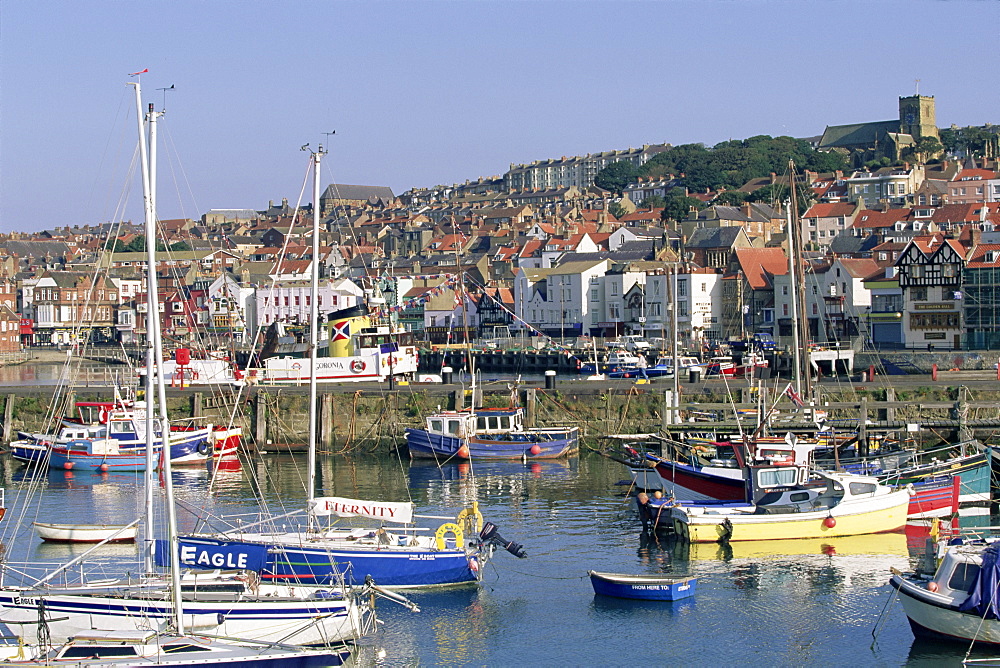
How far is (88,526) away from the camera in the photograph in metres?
27.1

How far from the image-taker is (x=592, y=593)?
2238cm

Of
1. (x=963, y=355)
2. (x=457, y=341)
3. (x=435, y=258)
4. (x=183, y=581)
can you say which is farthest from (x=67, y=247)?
(x=183, y=581)

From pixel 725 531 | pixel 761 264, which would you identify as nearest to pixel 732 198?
pixel 761 264

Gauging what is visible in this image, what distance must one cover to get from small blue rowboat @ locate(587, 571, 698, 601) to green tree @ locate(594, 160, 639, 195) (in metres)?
156

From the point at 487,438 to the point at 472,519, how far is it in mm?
16158

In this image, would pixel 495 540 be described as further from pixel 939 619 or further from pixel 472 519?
pixel 939 619

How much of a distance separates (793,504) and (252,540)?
11.4 metres

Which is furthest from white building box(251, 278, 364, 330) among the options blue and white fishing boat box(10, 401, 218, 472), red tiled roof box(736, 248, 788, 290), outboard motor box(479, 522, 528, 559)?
outboard motor box(479, 522, 528, 559)

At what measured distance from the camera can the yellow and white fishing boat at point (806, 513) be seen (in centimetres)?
2573

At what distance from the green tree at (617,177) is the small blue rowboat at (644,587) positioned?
156 metres

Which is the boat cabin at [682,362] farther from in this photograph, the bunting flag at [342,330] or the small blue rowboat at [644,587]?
the small blue rowboat at [644,587]

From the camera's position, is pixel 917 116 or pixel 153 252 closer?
pixel 153 252

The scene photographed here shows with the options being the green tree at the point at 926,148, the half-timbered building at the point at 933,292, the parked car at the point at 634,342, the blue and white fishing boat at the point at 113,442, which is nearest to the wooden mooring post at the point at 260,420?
the blue and white fishing boat at the point at 113,442

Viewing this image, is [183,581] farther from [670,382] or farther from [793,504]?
[670,382]
